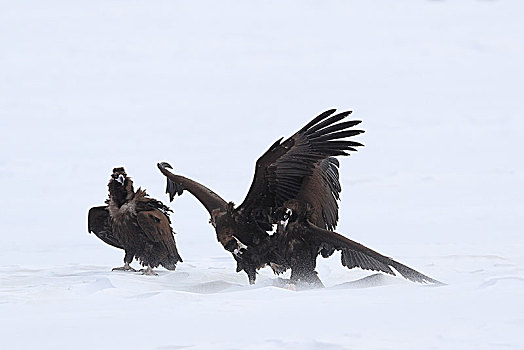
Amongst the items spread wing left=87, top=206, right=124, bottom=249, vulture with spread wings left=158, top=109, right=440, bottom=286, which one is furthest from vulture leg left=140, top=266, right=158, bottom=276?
vulture with spread wings left=158, top=109, right=440, bottom=286

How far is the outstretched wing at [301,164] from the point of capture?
6.19 meters

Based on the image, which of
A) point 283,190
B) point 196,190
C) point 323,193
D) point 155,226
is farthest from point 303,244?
point 155,226

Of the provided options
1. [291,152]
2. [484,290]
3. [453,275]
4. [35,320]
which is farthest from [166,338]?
[453,275]

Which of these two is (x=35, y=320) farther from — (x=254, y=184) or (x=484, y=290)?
(x=484, y=290)

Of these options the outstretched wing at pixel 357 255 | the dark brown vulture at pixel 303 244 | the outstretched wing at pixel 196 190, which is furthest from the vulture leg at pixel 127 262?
the outstretched wing at pixel 357 255

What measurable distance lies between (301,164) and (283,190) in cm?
25

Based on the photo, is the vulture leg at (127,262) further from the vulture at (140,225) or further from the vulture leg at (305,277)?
the vulture leg at (305,277)

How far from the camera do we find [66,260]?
8773 millimetres

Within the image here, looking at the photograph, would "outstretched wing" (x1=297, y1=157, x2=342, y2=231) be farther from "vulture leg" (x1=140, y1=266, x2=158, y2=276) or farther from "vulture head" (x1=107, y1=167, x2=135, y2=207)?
"vulture head" (x1=107, y1=167, x2=135, y2=207)

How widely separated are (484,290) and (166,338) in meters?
1.88

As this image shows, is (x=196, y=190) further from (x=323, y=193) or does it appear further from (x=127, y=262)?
(x=323, y=193)

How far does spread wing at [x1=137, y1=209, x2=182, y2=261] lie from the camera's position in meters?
7.50

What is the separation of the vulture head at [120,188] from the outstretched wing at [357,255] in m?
1.91

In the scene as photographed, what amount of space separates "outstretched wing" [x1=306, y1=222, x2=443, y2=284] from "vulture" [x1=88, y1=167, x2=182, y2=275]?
1.63 m
